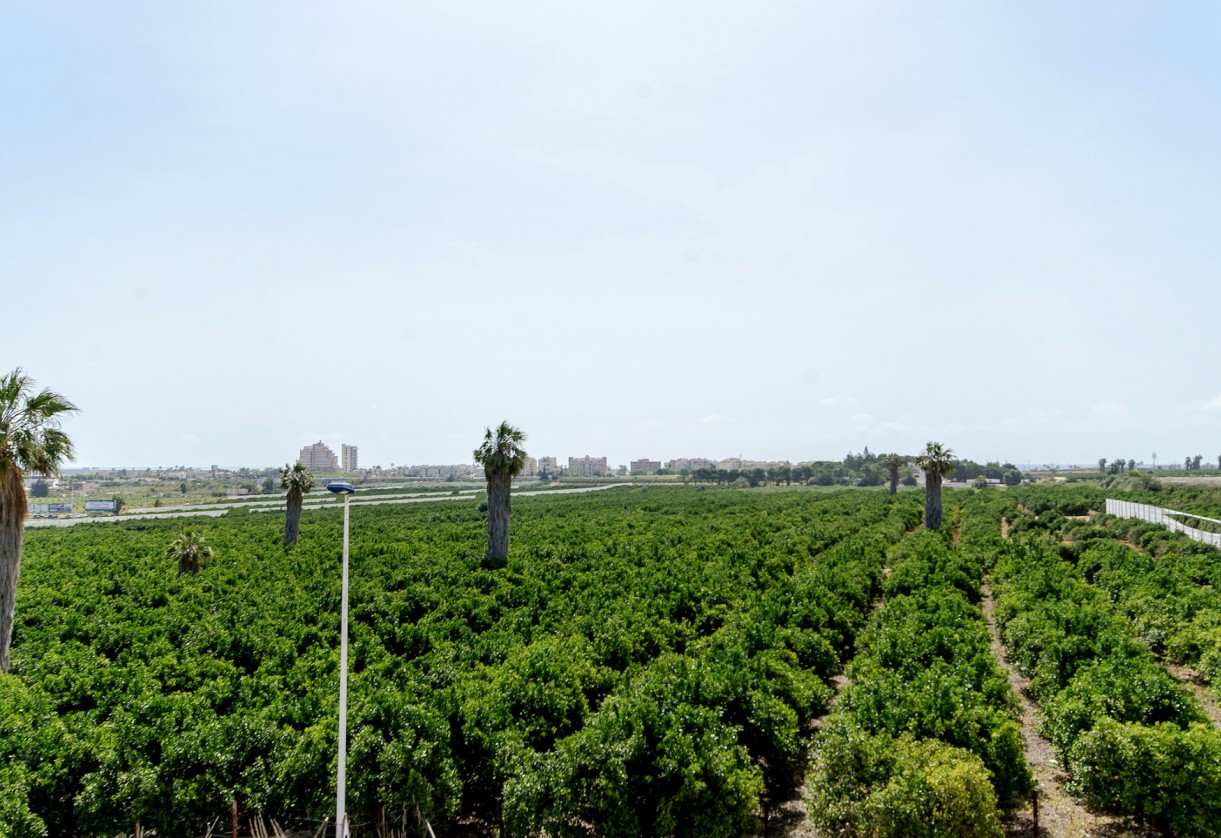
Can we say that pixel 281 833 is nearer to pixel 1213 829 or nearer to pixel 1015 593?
pixel 1213 829

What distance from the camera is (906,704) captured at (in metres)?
15.1

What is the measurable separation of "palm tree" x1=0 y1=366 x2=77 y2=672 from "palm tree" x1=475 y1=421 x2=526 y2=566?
71.2 ft

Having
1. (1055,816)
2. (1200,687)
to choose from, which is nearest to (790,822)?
(1055,816)

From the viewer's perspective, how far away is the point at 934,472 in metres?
56.4

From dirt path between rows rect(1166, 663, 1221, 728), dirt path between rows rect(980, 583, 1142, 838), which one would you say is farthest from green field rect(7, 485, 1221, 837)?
dirt path between rows rect(1166, 663, 1221, 728)

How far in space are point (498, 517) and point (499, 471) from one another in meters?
2.99

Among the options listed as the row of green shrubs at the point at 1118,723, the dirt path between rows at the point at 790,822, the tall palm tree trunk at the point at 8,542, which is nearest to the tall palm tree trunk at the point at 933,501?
the row of green shrubs at the point at 1118,723

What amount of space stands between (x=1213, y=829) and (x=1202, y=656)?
1337 centimetres

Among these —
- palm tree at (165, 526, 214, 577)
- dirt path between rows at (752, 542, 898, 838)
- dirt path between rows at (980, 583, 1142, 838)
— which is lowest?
dirt path between rows at (752, 542, 898, 838)

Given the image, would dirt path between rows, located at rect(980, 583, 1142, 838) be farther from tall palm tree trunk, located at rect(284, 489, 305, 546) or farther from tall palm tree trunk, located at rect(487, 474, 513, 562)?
tall palm tree trunk, located at rect(284, 489, 305, 546)

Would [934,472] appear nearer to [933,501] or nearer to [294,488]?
[933,501]

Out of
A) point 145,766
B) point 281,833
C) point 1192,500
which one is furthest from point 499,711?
point 1192,500

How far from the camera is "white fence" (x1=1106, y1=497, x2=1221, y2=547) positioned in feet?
154

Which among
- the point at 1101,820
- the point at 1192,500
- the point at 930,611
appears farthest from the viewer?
the point at 1192,500
